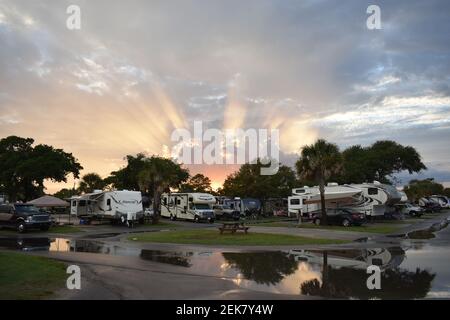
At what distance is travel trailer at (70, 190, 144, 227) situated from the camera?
3934cm

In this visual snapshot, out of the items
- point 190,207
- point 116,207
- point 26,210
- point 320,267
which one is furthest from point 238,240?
point 190,207

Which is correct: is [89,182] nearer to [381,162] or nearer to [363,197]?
[381,162]

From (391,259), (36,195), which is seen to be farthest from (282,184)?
(391,259)

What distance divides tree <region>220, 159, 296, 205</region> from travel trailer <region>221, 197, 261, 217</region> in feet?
5.11

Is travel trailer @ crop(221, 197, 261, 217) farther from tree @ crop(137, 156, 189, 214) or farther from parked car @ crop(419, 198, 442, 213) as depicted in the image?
parked car @ crop(419, 198, 442, 213)

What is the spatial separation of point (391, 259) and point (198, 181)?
76.2 metres

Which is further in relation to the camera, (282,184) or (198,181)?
(198,181)

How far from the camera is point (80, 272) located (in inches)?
529

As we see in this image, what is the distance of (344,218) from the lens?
3741cm

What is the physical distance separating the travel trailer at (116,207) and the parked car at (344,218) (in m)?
16.0

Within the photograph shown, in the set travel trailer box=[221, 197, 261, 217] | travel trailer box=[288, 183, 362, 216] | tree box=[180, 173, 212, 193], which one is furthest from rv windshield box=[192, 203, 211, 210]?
tree box=[180, 173, 212, 193]

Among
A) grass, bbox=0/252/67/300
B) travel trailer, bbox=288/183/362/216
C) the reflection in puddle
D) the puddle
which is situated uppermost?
travel trailer, bbox=288/183/362/216

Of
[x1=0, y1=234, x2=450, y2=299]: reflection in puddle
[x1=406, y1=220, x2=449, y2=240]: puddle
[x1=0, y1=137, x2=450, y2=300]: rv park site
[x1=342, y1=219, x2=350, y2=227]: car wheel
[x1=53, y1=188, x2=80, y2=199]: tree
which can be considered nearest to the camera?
[x1=0, y1=137, x2=450, y2=300]: rv park site

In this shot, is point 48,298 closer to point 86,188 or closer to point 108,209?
point 108,209
